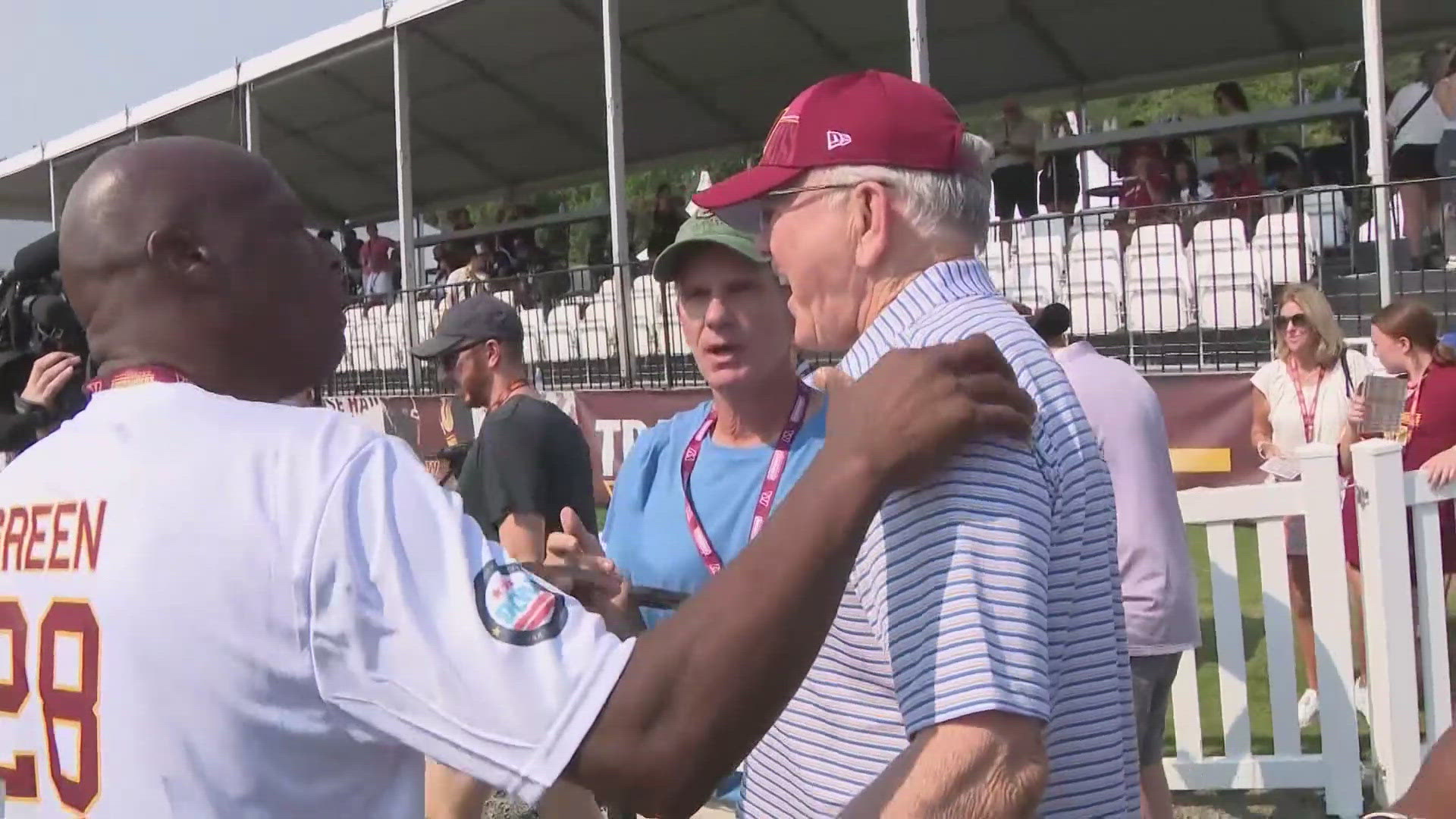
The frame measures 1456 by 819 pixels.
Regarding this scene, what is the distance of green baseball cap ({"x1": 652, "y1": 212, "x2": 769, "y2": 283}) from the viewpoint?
3.13m

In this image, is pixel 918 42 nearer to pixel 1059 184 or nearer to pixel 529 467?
pixel 1059 184

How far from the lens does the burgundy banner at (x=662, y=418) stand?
874 centimetres

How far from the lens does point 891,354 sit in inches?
52.2

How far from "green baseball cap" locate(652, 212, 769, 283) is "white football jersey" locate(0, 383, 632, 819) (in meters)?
1.91

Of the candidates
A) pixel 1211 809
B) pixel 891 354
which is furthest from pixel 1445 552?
pixel 891 354

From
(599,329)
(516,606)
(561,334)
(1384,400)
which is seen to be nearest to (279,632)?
(516,606)

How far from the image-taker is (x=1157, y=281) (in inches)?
386

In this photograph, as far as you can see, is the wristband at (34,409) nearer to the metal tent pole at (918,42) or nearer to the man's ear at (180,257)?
the man's ear at (180,257)

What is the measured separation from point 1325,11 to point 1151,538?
11337 mm

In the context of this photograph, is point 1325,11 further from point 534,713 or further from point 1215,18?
point 534,713

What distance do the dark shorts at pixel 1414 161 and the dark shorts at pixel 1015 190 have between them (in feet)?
11.5

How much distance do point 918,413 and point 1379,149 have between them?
926cm

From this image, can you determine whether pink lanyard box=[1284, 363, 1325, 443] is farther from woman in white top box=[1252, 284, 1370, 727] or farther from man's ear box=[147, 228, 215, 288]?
man's ear box=[147, 228, 215, 288]

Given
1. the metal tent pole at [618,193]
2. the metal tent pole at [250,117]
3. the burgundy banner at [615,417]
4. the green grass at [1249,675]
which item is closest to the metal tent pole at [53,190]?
the metal tent pole at [250,117]
